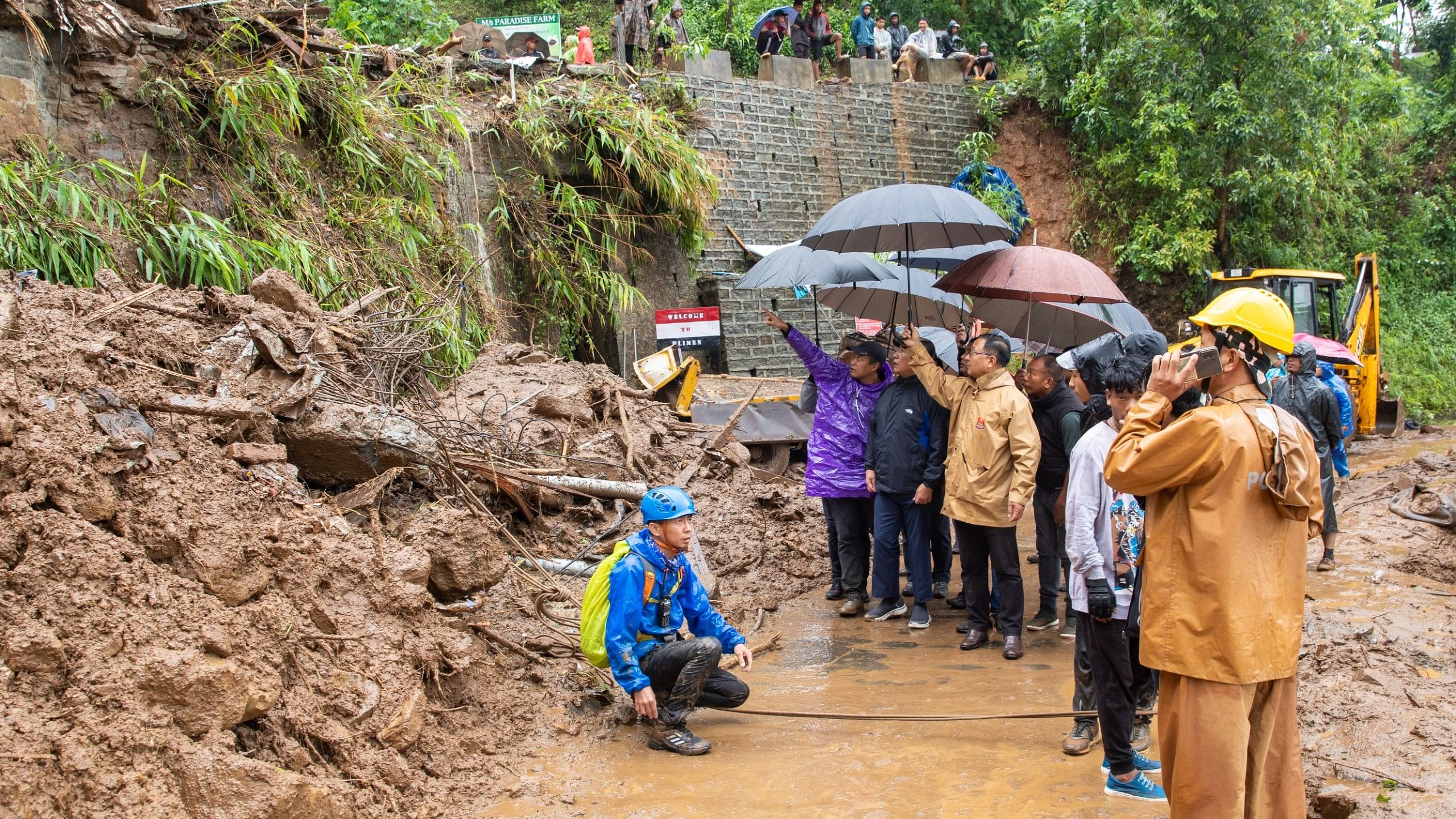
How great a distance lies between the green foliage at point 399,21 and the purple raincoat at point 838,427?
8.78 m

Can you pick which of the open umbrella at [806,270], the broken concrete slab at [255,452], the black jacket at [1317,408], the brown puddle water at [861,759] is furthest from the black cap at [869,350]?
the broken concrete slab at [255,452]

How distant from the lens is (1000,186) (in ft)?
62.4

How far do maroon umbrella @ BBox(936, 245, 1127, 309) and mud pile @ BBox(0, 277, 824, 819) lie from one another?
2407 mm

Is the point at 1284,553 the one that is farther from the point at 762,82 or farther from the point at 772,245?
the point at 762,82

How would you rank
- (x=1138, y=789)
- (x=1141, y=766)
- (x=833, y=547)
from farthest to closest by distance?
(x=833, y=547) → (x=1141, y=766) → (x=1138, y=789)

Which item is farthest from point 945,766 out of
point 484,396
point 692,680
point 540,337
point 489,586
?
point 540,337

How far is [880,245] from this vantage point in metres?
6.50

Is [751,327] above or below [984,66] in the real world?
below

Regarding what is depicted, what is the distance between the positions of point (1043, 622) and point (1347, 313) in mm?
11572

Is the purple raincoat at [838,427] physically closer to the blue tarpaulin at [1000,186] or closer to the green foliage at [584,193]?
the green foliage at [584,193]

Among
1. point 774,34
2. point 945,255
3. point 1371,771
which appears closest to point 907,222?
point 945,255

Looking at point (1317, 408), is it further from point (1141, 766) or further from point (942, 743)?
point (942, 743)

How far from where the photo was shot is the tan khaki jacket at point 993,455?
5.50m

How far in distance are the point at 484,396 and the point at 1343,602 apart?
585 centimetres
